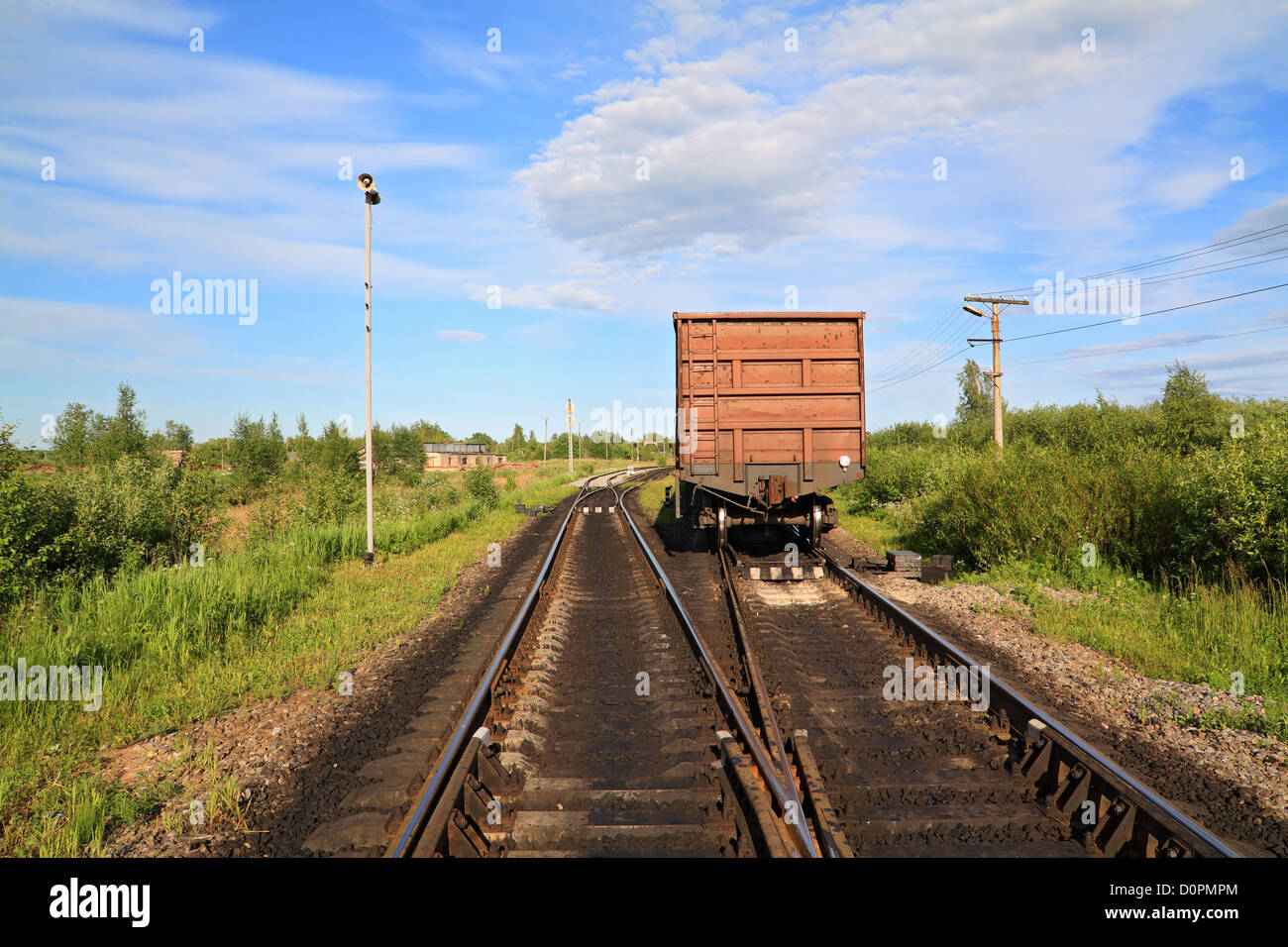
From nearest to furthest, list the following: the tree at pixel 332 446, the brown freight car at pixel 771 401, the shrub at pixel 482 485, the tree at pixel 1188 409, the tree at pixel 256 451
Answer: the brown freight car at pixel 771 401, the tree at pixel 1188 409, the shrub at pixel 482 485, the tree at pixel 332 446, the tree at pixel 256 451

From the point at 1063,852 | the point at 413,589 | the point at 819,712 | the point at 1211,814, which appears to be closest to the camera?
the point at 1063,852

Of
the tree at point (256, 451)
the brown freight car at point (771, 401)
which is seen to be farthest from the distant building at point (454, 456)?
the brown freight car at point (771, 401)

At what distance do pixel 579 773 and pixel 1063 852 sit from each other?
256 cm

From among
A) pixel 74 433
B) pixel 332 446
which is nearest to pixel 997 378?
pixel 332 446

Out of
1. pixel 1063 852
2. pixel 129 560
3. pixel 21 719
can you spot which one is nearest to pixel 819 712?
pixel 1063 852

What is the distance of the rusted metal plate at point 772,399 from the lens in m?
11.0

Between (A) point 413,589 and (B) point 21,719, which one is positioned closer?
(B) point 21,719

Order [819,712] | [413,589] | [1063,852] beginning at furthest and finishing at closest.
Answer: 1. [413,589]
2. [819,712]
3. [1063,852]

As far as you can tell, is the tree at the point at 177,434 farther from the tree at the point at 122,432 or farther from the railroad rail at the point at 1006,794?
the railroad rail at the point at 1006,794

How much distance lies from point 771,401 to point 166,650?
28.1ft

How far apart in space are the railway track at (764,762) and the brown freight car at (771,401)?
13.2 ft
